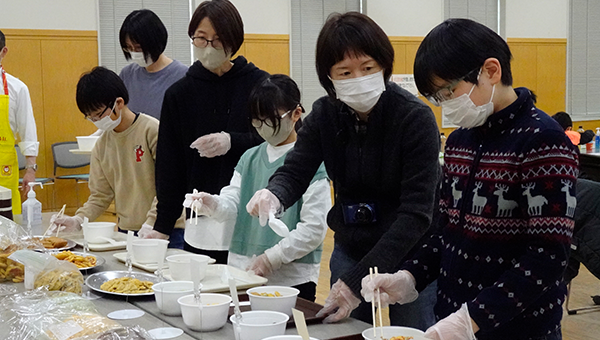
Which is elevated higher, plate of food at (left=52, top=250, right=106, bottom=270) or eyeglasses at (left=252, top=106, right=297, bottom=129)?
eyeglasses at (left=252, top=106, right=297, bottom=129)

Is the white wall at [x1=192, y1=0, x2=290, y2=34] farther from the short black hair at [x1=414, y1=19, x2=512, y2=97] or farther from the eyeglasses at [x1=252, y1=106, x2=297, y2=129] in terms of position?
the short black hair at [x1=414, y1=19, x2=512, y2=97]

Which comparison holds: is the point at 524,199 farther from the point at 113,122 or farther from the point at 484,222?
the point at 113,122

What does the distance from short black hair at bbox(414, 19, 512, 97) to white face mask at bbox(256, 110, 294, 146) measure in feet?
2.91

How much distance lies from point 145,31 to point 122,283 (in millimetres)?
1565

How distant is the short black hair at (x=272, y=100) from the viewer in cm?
212

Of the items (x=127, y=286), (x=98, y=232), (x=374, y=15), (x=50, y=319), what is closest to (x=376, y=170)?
(x=127, y=286)

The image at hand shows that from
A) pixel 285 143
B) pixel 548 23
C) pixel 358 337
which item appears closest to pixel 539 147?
pixel 358 337

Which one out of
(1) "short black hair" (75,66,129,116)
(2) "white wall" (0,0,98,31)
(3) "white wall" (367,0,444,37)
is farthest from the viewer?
(3) "white wall" (367,0,444,37)

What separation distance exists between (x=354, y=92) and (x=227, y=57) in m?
0.93

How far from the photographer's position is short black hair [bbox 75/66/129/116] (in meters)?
2.56

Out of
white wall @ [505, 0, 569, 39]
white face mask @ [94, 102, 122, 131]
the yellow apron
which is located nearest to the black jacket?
white face mask @ [94, 102, 122, 131]

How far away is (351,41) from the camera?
163cm

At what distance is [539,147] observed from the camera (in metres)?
1.25

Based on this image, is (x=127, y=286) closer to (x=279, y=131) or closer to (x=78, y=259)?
(x=78, y=259)
